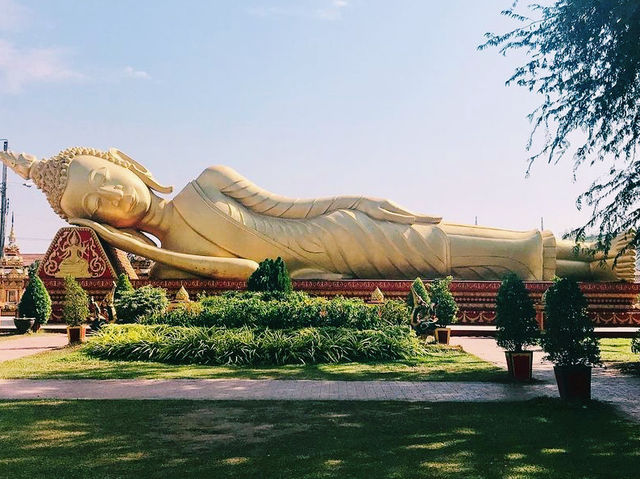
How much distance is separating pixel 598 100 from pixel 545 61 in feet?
3.12

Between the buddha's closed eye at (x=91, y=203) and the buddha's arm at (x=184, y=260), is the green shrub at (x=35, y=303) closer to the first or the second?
the buddha's arm at (x=184, y=260)

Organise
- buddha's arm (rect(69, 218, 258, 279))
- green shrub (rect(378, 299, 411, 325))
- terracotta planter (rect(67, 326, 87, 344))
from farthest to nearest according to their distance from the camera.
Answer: buddha's arm (rect(69, 218, 258, 279)), green shrub (rect(378, 299, 411, 325)), terracotta planter (rect(67, 326, 87, 344))

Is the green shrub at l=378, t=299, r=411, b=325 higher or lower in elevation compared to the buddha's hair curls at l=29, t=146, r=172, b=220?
lower

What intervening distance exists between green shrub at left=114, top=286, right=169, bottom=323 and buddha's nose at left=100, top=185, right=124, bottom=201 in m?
4.45

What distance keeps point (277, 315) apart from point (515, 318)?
5035 millimetres

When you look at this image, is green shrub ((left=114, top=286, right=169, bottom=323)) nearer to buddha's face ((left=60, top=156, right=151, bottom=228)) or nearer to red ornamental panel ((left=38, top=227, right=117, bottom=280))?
red ornamental panel ((left=38, top=227, right=117, bottom=280))

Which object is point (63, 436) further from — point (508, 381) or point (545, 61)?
point (545, 61)

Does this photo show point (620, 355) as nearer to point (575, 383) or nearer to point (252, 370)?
point (575, 383)

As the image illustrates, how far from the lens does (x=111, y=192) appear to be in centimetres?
1819

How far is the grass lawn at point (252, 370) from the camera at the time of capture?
907 cm

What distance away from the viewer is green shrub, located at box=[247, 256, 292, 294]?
15.5 meters

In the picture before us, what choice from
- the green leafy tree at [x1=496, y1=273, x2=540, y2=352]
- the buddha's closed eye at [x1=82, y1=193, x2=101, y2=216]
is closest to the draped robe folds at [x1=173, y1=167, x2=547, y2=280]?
the buddha's closed eye at [x1=82, y1=193, x2=101, y2=216]

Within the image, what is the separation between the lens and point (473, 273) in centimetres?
1892

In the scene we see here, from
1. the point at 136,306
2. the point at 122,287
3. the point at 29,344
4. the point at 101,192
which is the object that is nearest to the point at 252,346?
the point at 136,306
